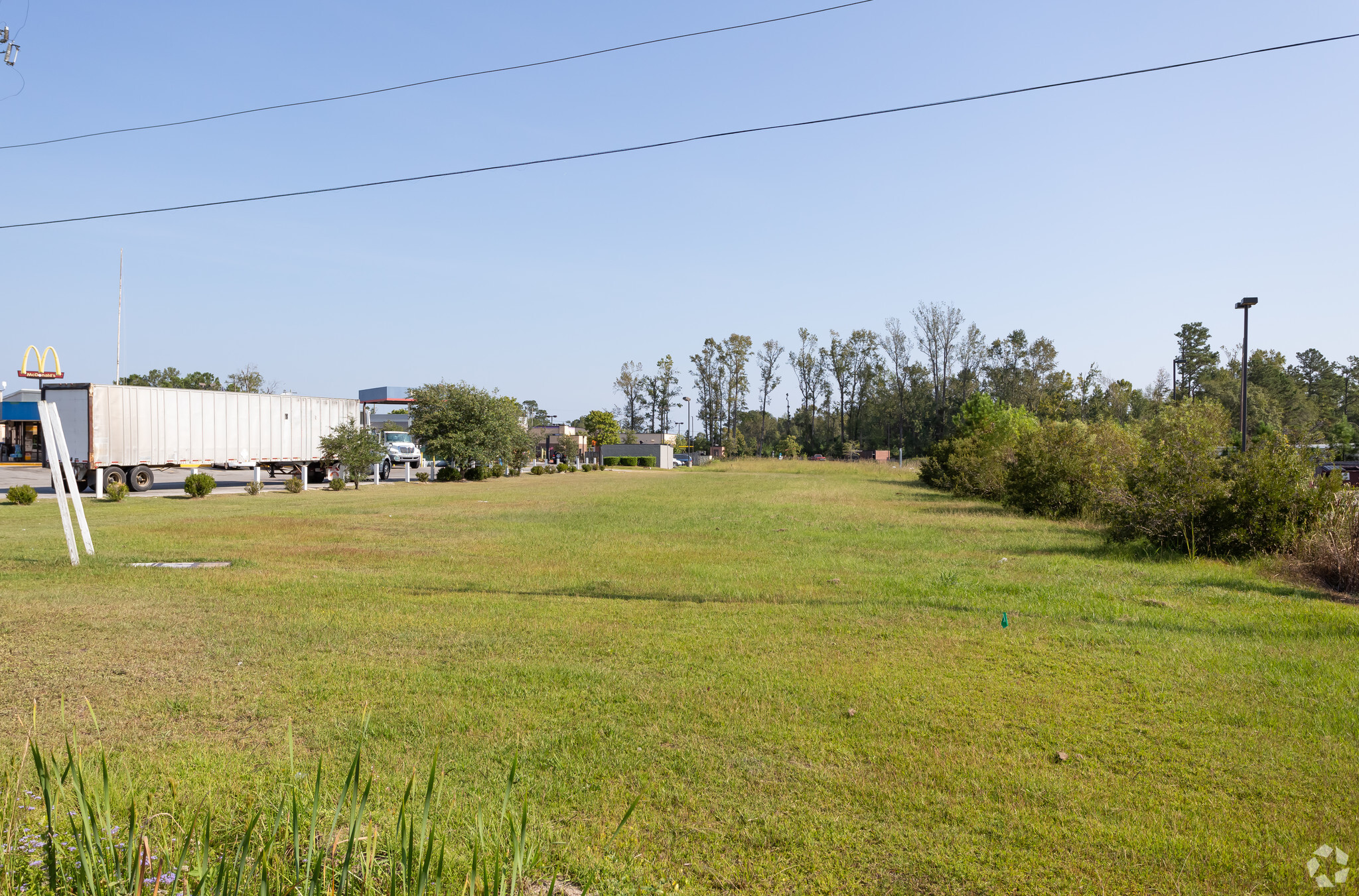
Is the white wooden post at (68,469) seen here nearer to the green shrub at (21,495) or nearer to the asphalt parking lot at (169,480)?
the green shrub at (21,495)

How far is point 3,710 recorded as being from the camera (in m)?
5.16

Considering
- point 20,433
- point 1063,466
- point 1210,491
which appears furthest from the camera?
point 20,433

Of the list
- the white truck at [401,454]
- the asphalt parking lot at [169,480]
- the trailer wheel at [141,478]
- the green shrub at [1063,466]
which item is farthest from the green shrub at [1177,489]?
the white truck at [401,454]

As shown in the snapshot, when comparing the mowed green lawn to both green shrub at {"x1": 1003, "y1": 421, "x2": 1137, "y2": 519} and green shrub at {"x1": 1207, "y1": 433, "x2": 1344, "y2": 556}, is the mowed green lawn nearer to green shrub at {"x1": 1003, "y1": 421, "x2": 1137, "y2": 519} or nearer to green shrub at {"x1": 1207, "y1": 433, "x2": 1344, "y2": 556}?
green shrub at {"x1": 1207, "y1": 433, "x2": 1344, "y2": 556}

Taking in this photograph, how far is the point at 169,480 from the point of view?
36656 mm

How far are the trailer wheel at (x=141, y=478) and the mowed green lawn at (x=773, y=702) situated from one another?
19419 millimetres

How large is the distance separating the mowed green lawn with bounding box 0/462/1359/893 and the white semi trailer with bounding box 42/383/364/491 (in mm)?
17596

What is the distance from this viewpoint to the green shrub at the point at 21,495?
2220cm

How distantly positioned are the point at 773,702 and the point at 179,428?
30670mm

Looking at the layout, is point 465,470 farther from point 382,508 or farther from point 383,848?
point 383,848

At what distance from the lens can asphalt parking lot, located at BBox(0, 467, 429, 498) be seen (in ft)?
96.0

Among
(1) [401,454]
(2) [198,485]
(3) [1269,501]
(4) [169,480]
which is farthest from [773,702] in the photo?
(1) [401,454]

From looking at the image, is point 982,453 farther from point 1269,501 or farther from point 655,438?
point 655,438

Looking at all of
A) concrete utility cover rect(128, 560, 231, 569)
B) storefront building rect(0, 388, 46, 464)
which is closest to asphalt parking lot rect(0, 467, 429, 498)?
storefront building rect(0, 388, 46, 464)
